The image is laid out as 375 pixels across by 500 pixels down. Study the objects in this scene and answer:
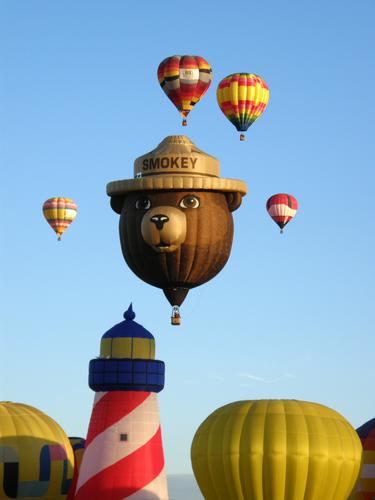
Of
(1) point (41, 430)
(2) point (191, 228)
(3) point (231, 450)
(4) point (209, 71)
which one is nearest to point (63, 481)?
(1) point (41, 430)

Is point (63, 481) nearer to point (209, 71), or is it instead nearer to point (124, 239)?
point (124, 239)

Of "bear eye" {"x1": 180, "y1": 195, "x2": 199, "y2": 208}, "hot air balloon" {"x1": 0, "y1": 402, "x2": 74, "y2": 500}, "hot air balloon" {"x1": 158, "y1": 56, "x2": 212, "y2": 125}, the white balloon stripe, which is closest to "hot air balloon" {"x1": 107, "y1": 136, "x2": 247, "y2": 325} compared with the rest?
"bear eye" {"x1": 180, "y1": 195, "x2": 199, "y2": 208}

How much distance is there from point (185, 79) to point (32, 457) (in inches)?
506

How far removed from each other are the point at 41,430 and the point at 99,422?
9.96 feet

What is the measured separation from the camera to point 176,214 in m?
50.7

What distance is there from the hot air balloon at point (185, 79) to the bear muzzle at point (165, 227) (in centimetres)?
663

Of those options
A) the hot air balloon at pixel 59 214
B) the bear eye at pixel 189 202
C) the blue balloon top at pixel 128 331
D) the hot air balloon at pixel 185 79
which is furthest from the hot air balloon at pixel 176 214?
the hot air balloon at pixel 59 214

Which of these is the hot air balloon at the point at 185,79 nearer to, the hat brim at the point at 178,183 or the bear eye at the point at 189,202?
the hat brim at the point at 178,183

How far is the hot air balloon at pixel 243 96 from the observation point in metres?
59.6

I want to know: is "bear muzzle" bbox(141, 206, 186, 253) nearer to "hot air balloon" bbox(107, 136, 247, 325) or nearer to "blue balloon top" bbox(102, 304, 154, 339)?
"hot air balloon" bbox(107, 136, 247, 325)

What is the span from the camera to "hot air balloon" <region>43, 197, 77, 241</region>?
71562 mm

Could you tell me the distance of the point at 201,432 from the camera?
53.7 m

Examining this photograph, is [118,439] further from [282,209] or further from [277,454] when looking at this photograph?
[282,209]

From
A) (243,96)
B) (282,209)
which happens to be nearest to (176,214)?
(243,96)
